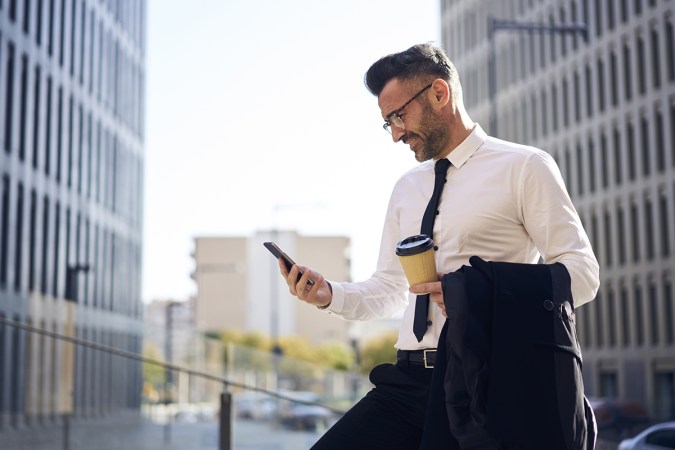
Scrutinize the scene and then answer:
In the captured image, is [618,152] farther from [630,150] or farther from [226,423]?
[226,423]

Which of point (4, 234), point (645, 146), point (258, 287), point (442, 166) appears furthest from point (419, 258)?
point (258, 287)

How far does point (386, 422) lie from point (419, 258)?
1.98 feet

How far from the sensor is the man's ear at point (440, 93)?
3607 millimetres

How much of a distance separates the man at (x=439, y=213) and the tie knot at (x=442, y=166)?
0.01m

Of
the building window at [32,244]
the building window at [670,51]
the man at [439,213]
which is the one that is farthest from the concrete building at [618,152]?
the man at [439,213]

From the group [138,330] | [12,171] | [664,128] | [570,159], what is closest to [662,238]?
[664,128]

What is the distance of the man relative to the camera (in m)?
3.42

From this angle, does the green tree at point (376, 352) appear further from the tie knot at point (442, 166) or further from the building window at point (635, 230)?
the tie knot at point (442, 166)

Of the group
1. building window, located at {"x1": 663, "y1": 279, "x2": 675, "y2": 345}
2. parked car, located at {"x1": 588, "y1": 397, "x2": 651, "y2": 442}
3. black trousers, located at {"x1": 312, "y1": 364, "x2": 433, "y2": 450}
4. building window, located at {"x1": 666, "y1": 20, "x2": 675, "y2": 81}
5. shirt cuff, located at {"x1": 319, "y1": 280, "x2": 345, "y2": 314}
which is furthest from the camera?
building window, located at {"x1": 663, "y1": 279, "x2": 675, "y2": 345}

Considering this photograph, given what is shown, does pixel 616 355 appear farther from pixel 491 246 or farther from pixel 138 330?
pixel 491 246

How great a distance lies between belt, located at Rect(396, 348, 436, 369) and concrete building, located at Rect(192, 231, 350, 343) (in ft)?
476

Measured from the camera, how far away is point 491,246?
350 cm

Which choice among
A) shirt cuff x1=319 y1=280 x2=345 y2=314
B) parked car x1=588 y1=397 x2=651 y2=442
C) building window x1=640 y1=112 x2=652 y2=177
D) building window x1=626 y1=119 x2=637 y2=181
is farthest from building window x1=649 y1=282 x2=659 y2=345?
shirt cuff x1=319 y1=280 x2=345 y2=314

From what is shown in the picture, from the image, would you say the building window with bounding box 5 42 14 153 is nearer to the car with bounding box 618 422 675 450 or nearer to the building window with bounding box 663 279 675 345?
the car with bounding box 618 422 675 450
